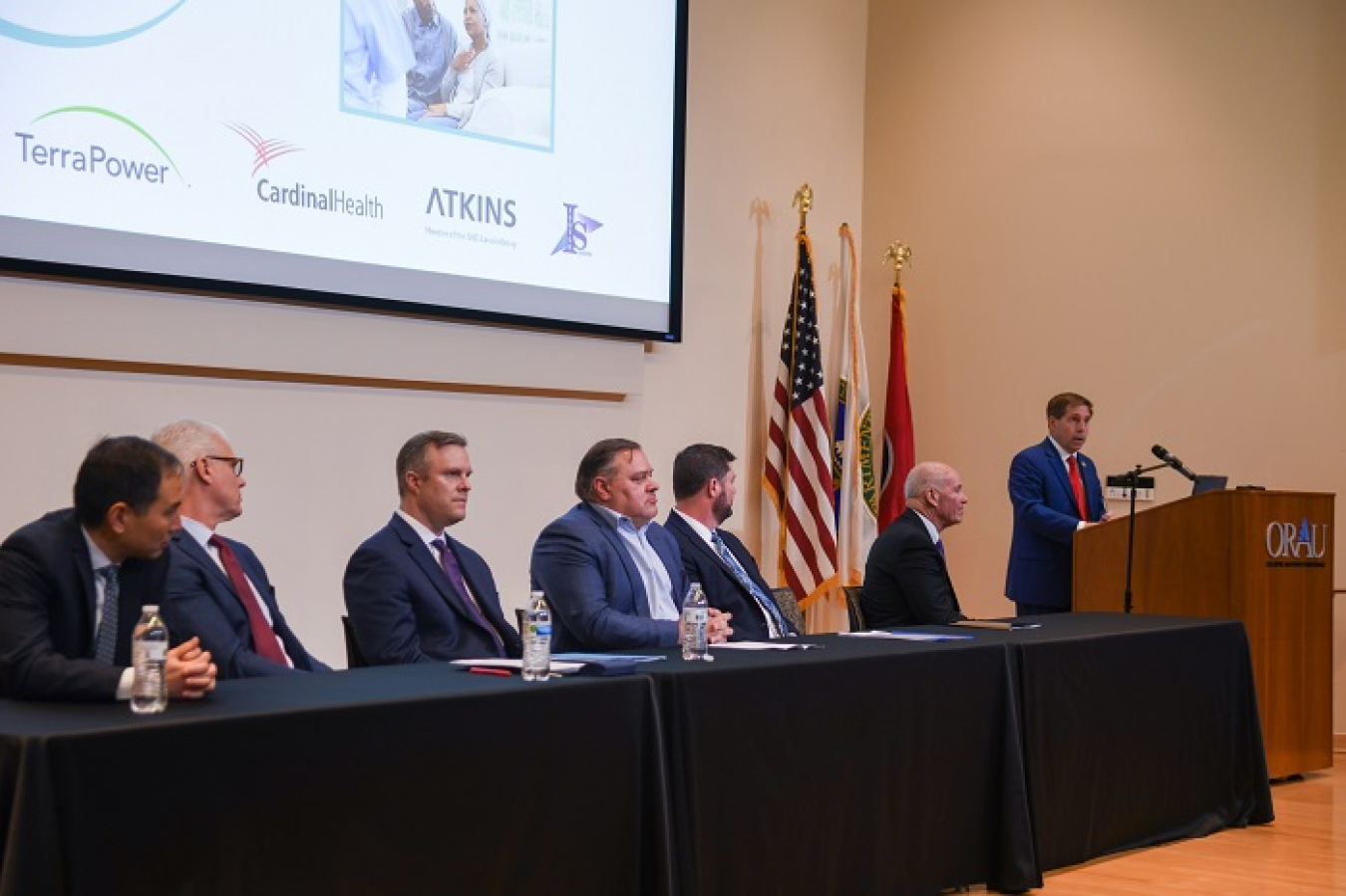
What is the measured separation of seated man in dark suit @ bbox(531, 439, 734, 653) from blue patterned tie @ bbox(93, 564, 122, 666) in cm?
166

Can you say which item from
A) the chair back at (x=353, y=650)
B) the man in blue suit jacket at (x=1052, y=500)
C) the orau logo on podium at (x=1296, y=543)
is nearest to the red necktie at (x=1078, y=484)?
the man in blue suit jacket at (x=1052, y=500)

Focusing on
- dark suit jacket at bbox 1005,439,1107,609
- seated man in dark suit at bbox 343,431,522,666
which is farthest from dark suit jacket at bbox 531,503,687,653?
dark suit jacket at bbox 1005,439,1107,609

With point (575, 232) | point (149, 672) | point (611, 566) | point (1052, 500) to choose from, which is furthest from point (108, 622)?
point (1052, 500)

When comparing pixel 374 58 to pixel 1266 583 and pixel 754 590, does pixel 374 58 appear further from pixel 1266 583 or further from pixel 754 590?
pixel 1266 583

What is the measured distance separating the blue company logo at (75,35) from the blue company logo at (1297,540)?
440cm

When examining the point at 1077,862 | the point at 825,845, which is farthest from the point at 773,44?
the point at 825,845

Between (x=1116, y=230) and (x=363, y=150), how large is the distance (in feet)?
12.9

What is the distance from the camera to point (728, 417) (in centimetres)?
793

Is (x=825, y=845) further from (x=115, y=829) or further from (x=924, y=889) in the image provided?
(x=115, y=829)

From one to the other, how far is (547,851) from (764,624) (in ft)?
6.66

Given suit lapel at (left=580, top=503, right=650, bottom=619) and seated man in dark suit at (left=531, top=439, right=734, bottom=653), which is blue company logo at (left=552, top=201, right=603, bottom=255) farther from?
suit lapel at (left=580, top=503, right=650, bottom=619)

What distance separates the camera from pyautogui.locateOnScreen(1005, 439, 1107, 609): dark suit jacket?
7180 millimetres

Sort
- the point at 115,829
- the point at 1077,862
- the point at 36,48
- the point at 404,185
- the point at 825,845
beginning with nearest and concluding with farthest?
the point at 115,829, the point at 825,845, the point at 1077,862, the point at 36,48, the point at 404,185

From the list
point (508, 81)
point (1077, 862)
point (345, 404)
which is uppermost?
point (508, 81)
